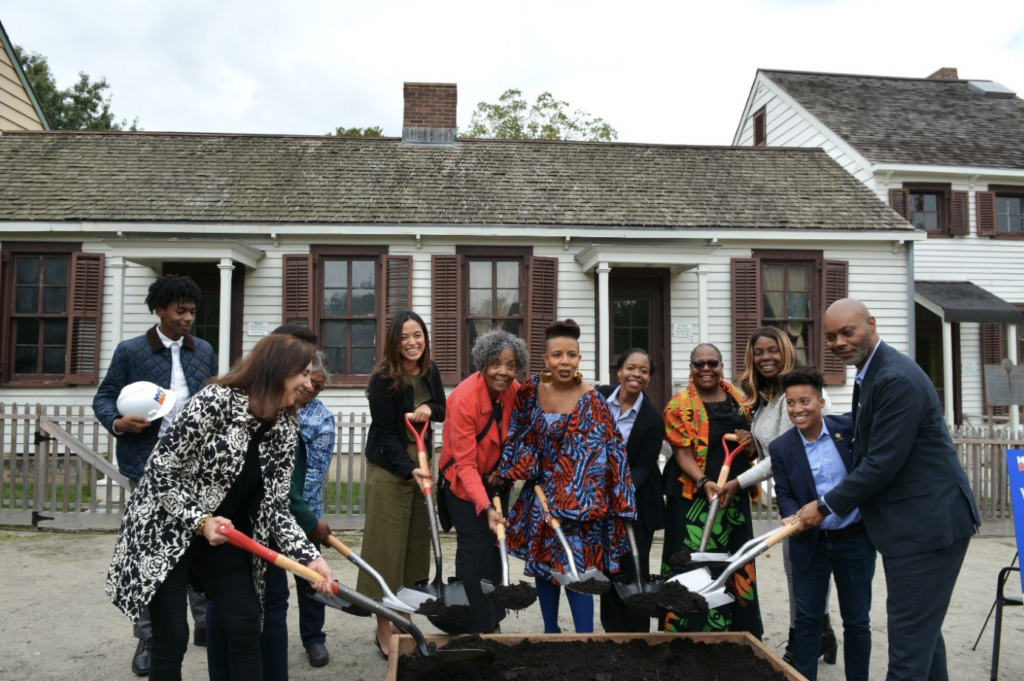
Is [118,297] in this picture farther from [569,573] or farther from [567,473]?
[569,573]

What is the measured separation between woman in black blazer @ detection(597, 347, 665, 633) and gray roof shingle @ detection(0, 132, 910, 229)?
7274 mm

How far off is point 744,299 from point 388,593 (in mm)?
9462

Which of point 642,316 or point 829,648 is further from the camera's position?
point 642,316

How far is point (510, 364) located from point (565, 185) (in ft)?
29.4

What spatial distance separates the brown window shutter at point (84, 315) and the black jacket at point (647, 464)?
30.7ft

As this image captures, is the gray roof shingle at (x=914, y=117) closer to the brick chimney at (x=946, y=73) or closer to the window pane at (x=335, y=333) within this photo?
the brick chimney at (x=946, y=73)

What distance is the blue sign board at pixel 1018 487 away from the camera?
3932mm

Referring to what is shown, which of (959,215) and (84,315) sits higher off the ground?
(959,215)

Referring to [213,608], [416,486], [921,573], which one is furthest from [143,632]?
[921,573]

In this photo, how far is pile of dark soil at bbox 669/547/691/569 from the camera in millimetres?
3707

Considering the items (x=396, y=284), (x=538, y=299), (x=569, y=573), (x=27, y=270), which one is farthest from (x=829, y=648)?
(x=27, y=270)

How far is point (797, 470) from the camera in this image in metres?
3.72

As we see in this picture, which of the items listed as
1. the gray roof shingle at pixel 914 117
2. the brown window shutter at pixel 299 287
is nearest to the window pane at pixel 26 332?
the brown window shutter at pixel 299 287

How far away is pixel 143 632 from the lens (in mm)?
3910
